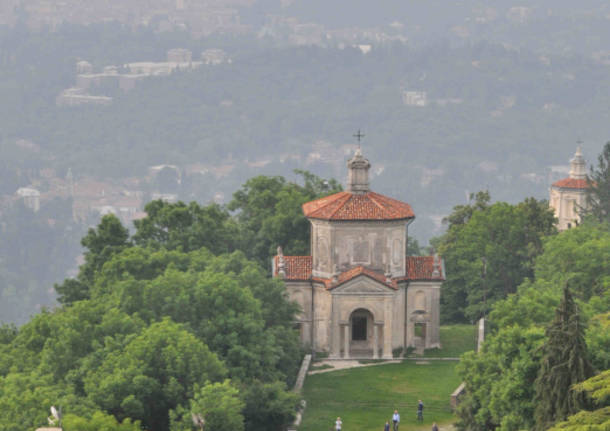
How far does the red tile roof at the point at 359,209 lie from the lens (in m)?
65.6

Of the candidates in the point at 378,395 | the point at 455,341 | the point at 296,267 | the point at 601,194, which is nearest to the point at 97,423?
the point at 378,395

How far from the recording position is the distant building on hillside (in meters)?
99.1

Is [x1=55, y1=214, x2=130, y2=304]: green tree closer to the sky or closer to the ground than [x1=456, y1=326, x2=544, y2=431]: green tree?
closer to the sky

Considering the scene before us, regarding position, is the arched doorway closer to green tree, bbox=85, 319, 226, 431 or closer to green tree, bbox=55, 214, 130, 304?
green tree, bbox=55, 214, 130, 304

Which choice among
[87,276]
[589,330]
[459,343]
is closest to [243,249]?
[87,276]

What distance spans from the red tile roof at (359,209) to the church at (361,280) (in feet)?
0.16

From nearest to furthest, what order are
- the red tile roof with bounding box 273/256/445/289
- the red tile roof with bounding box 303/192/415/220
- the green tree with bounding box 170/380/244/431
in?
the green tree with bounding box 170/380/244/431, the red tile roof with bounding box 273/256/445/289, the red tile roof with bounding box 303/192/415/220

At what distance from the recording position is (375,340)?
6556cm

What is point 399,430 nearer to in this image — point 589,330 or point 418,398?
point 418,398

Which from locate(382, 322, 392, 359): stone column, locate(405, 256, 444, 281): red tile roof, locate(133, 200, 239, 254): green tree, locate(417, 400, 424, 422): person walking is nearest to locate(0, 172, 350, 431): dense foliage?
locate(133, 200, 239, 254): green tree

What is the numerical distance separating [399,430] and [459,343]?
16.4 meters

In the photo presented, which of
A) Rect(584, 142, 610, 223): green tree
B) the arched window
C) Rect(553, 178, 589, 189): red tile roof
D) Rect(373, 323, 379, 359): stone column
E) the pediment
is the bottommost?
Rect(373, 323, 379, 359): stone column

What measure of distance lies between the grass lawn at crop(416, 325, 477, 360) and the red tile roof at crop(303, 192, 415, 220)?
6931 millimetres

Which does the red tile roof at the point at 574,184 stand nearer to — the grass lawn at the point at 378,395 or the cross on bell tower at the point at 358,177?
the cross on bell tower at the point at 358,177
